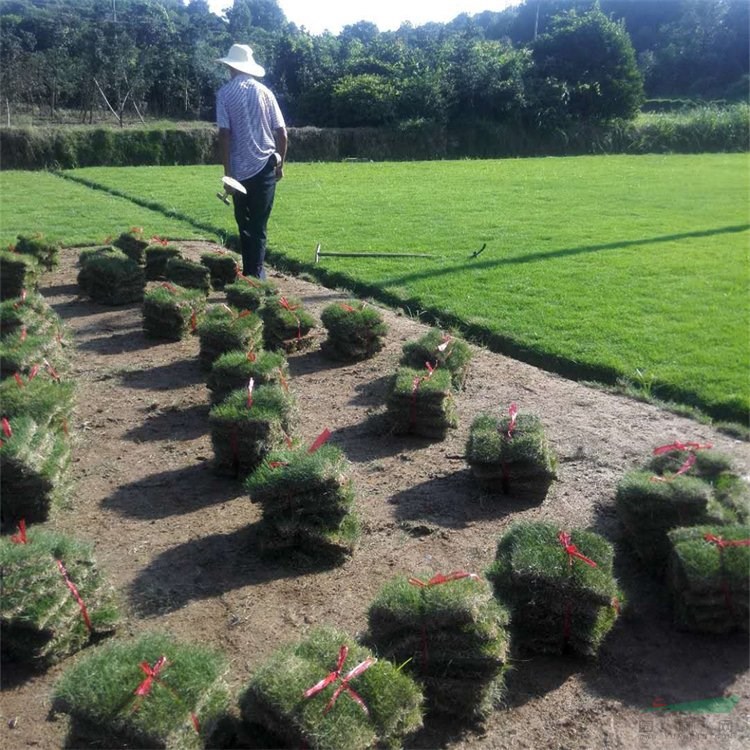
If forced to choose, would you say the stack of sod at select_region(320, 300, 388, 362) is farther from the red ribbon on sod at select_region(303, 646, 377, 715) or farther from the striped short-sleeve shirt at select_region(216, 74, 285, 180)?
the red ribbon on sod at select_region(303, 646, 377, 715)

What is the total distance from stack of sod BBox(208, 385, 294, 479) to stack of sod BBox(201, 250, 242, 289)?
5.26m

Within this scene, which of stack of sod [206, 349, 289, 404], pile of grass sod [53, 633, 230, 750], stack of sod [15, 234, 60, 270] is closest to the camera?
pile of grass sod [53, 633, 230, 750]

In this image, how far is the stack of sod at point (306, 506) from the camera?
187 inches

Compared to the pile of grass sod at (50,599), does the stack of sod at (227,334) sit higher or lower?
higher

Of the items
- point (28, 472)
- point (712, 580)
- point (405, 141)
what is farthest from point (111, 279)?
point (405, 141)

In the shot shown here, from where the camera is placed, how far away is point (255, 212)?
1039 cm

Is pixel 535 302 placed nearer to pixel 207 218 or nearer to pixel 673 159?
pixel 207 218

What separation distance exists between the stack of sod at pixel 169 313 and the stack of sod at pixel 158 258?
2189 mm

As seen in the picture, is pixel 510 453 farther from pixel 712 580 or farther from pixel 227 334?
pixel 227 334

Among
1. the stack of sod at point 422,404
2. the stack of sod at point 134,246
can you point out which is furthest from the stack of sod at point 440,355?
the stack of sod at point 134,246

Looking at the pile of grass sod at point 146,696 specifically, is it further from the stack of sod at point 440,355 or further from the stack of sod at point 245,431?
the stack of sod at point 440,355

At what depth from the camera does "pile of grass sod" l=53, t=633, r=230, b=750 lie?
3102mm

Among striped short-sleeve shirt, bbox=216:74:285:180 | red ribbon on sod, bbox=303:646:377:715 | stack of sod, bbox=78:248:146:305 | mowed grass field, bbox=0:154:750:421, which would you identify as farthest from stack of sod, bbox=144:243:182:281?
red ribbon on sod, bbox=303:646:377:715

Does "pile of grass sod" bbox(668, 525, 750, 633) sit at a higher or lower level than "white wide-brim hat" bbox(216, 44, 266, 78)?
lower
